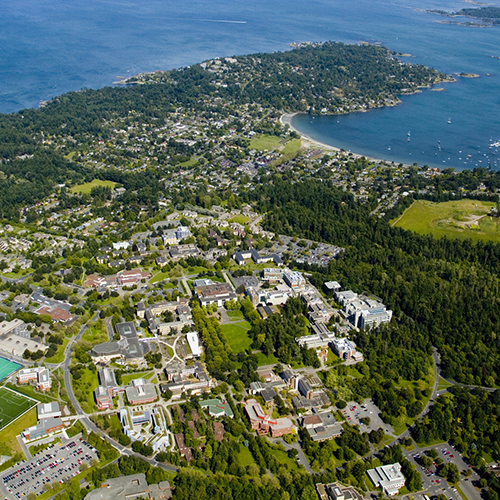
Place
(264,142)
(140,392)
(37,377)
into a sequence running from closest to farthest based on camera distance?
(140,392), (37,377), (264,142)

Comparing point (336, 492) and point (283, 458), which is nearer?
point (336, 492)

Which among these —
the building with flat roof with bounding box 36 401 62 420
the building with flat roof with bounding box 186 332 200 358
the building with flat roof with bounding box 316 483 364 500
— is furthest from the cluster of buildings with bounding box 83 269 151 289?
the building with flat roof with bounding box 316 483 364 500

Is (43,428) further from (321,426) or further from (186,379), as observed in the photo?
(321,426)

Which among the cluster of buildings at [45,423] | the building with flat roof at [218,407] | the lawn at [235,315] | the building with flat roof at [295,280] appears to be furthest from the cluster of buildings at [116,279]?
the building with flat roof at [218,407]

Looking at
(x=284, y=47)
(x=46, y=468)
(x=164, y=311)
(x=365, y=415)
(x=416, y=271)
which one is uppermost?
(x=284, y=47)

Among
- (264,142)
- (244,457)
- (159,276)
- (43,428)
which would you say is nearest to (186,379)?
(244,457)

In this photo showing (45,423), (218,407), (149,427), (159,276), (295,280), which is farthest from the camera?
(159,276)

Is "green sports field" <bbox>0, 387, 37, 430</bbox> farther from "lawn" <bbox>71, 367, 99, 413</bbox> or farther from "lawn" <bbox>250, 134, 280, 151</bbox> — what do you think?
"lawn" <bbox>250, 134, 280, 151</bbox>
